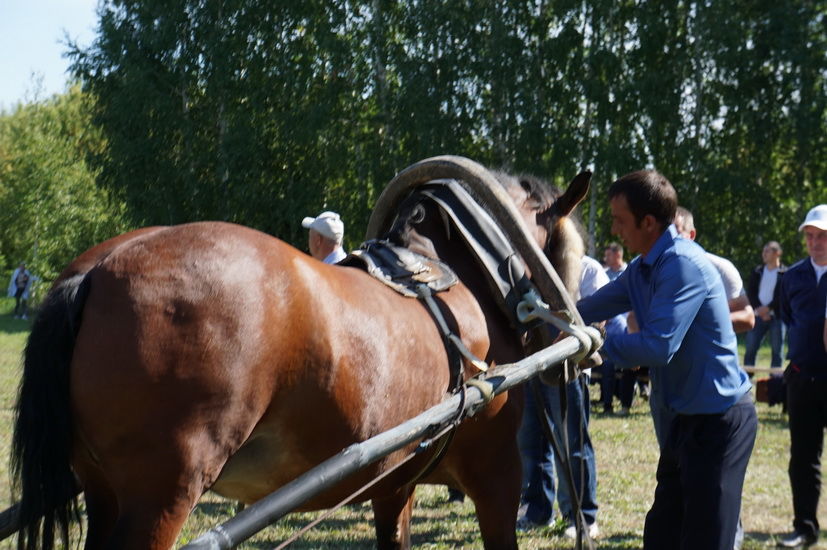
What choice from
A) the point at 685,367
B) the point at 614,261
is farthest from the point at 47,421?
the point at 614,261

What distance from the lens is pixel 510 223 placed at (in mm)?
3207

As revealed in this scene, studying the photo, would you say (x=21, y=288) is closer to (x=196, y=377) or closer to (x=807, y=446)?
(x=807, y=446)

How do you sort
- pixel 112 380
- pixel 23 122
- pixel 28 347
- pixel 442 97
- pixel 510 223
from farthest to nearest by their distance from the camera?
pixel 23 122, pixel 442 97, pixel 510 223, pixel 28 347, pixel 112 380

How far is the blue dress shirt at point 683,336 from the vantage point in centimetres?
297

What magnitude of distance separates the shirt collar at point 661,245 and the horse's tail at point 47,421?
76.7 inches

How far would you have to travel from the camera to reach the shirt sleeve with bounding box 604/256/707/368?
2.95m

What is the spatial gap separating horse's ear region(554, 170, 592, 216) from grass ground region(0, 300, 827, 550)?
2.08 metres

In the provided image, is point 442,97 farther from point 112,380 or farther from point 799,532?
point 112,380

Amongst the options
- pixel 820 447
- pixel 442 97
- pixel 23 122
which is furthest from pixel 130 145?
pixel 820 447

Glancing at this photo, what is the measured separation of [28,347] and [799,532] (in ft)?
14.0

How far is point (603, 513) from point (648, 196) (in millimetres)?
2986

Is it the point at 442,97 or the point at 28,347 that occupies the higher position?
the point at 442,97

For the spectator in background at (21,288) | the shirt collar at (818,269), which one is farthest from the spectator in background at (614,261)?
the spectator in background at (21,288)

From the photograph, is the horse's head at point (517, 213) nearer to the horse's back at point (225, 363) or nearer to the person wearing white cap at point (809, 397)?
the horse's back at point (225, 363)
